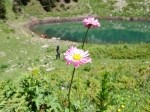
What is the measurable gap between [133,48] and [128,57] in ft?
6.63

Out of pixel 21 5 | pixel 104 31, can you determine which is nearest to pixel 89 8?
pixel 21 5

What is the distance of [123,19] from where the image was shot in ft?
358

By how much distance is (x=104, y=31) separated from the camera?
90625 millimetres

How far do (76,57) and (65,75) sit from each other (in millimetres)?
16643

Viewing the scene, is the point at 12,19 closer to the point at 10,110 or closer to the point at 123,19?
the point at 123,19

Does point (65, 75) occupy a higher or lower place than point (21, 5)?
higher

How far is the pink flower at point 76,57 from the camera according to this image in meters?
6.00

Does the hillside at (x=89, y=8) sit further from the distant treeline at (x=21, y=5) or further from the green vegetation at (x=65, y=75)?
the distant treeline at (x=21, y=5)

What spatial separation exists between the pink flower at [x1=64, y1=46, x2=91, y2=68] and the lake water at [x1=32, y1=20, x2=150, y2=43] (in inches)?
2747

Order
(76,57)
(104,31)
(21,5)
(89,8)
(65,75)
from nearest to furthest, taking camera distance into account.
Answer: (76,57)
(65,75)
(104,31)
(21,5)
(89,8)

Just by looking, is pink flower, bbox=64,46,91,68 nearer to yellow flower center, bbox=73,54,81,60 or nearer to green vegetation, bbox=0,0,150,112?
yellow flower center, bbox=73,54,81,60

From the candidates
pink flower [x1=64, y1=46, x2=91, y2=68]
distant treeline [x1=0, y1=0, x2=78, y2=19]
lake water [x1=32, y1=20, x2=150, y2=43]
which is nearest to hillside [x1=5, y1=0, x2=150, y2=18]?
distant treeline [x1=0, y1=0, x2=78, y2=19]

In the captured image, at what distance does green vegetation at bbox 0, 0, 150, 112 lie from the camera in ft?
30.7

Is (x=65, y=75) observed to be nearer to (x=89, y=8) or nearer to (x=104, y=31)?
(x=104, y=31)
